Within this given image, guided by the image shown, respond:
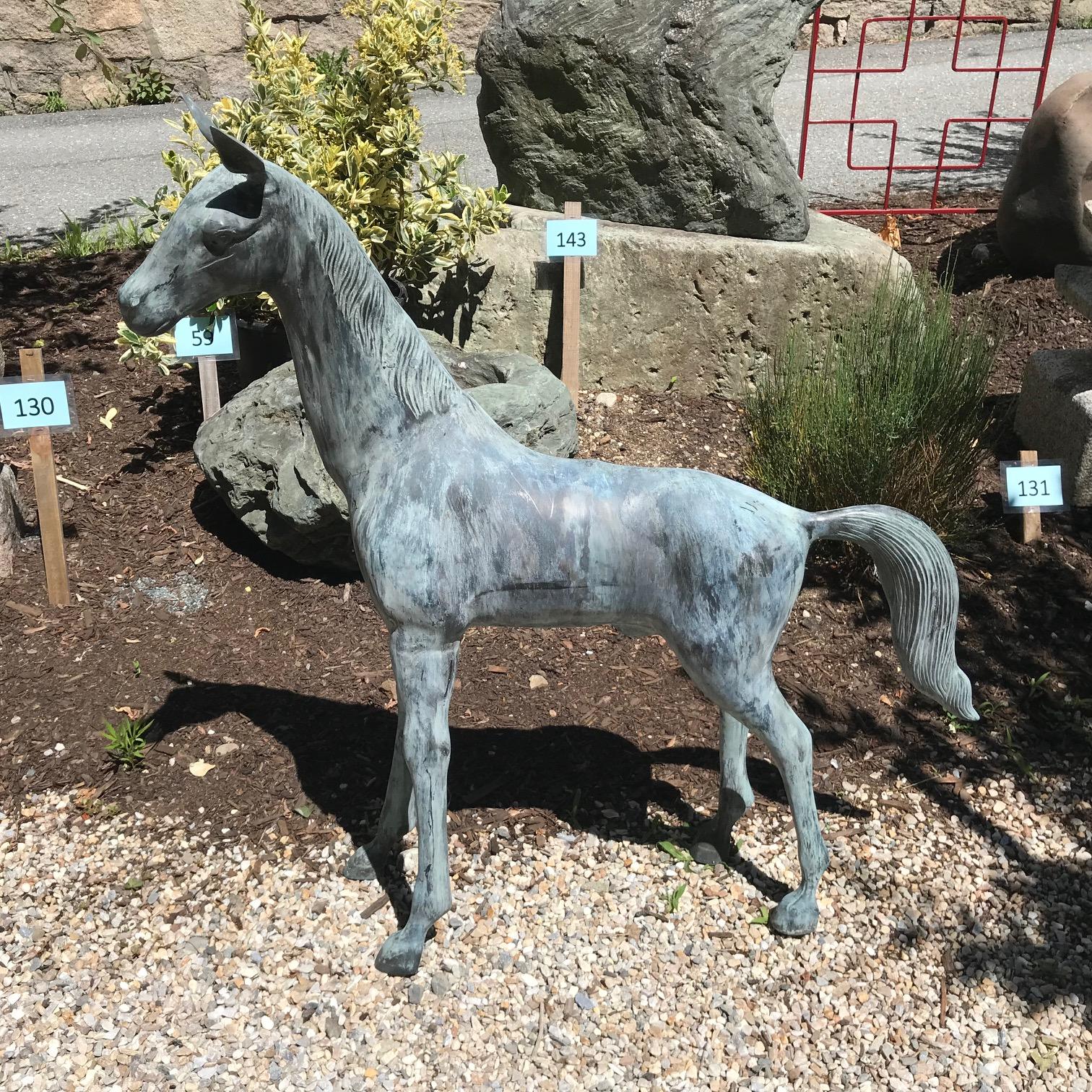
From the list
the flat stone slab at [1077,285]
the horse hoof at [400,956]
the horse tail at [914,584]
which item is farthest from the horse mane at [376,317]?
the flat stone slab at [1077,285]

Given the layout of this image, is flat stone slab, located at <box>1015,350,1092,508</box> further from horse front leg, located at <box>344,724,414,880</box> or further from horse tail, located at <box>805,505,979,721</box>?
horse front leg, located at <box>344,724,414,880</box>

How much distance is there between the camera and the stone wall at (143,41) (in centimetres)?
964

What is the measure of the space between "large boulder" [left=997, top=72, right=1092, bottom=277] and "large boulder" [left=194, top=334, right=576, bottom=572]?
3176 mm

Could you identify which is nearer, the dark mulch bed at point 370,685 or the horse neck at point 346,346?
the horse neck at point 346,346

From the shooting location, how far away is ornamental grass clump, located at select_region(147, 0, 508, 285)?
4.57 m

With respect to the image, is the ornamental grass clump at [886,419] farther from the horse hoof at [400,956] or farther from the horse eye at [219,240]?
the horse eye at [219,240]

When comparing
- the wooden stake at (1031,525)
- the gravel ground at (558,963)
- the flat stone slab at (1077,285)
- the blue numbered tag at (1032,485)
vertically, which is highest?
the flat stone slab at (1077,285)

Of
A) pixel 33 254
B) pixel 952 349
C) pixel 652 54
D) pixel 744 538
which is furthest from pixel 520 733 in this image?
pixel 33 254

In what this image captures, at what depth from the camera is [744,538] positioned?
7.61 ft

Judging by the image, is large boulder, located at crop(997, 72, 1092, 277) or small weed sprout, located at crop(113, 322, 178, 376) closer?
small weed sprout, located at crop(113, 322, 178, 376)

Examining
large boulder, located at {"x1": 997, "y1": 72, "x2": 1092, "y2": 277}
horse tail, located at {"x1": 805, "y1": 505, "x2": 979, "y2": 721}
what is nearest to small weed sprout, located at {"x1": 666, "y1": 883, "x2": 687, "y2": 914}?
horse tail, located at {"x1": 805, "y1": 505, "x2": 979, "y2": 721}

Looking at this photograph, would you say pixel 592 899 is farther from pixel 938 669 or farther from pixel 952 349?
pixel 952 349

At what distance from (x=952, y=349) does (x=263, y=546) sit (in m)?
3.03

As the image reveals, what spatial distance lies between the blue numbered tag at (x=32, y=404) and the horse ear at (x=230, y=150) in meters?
2.17
